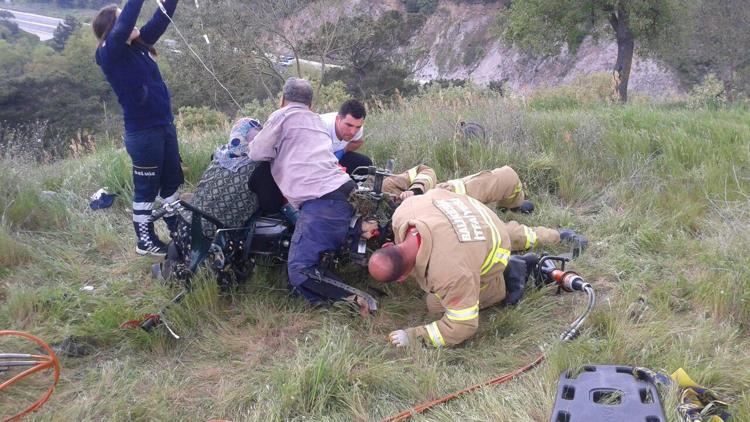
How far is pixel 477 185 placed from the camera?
14.2 feet

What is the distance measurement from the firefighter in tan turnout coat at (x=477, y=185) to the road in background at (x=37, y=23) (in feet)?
195

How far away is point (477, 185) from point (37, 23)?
7321cm

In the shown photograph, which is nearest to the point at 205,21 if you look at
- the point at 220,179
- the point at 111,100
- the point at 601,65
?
the point at 111,100

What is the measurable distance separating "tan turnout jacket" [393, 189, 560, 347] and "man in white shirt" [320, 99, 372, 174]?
1144 millimetres

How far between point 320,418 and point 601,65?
3719 cm

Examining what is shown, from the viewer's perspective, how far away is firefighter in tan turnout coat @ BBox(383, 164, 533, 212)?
14.0 feet

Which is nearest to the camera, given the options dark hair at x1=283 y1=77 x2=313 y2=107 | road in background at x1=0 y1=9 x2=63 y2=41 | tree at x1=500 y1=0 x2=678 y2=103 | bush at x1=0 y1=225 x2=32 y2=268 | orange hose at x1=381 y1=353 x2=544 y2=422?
orange hose at x1=381 y1=353 x2=544 y2=422

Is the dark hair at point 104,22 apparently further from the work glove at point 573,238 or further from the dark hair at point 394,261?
the work glove at point 573,238

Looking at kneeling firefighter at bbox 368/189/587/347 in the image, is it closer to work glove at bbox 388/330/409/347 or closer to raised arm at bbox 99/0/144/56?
work glove at bbox 388/330/409/347

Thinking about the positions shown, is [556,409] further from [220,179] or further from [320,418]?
[220,179]

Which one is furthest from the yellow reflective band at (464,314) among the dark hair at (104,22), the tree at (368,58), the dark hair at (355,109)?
the tree at (368,58)

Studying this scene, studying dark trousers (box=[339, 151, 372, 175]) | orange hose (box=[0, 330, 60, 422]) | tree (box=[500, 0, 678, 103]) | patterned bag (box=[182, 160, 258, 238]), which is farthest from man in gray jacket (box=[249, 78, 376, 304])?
tree (box=[500, 0, 678, 103])

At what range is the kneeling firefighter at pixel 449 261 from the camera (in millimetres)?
2953

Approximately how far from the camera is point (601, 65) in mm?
35375
